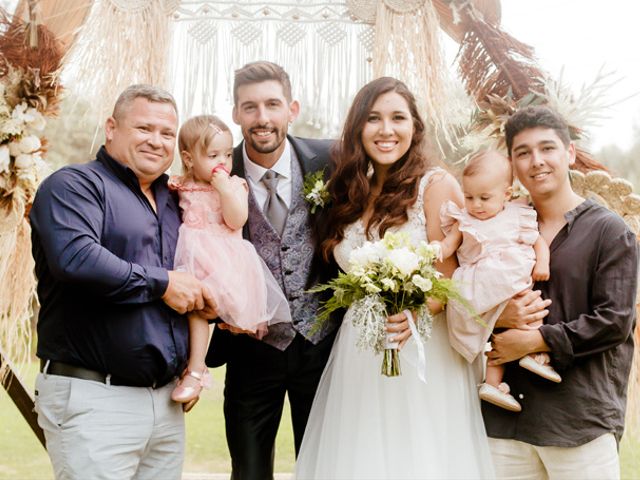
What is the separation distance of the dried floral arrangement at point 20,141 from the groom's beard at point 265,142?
106 cm

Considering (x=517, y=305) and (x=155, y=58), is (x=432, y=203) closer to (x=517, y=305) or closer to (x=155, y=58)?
(x=517, y=305)

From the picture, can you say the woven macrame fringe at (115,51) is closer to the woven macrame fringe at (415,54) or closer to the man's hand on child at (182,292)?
the woven macrame fringe at (415,54)

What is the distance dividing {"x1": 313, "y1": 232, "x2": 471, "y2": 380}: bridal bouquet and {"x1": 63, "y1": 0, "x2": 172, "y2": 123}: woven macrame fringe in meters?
1.63

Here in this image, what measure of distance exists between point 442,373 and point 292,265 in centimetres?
79

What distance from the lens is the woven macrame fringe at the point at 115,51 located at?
3627 millimetres

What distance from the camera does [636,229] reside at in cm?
329

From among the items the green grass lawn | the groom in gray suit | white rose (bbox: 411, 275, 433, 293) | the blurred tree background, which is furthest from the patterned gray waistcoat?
the blurred tree background

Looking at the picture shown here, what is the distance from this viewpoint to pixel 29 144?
3.49m

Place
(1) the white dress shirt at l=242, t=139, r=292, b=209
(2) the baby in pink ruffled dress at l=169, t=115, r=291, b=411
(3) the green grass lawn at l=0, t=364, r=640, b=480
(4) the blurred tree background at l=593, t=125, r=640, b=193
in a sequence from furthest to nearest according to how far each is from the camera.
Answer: (4) the blurred tree background at l=593, t=125, r=640, b=193, (3) the green grass lawn at l=0, t=364, r=640, b=480, (1) the white dress shirt at l=242, t=139, r=292, b=209, (2) the baby in pink ruffled dress at l=169, t=115, r=291, b=411

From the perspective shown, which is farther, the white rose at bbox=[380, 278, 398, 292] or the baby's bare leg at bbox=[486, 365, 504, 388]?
the baby's bare leg at bbox=[486, 365, 504, 388]

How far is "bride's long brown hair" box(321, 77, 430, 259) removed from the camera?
10.1 ft

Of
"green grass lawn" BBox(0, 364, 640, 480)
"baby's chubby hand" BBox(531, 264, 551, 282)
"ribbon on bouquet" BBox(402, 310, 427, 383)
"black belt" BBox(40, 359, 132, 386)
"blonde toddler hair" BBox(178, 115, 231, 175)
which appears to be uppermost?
"blonde toddler hair" BBox(178, 115, 231, 175)

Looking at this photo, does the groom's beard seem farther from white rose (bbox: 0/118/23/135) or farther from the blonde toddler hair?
white rose (bbox: 0/118/23/135)

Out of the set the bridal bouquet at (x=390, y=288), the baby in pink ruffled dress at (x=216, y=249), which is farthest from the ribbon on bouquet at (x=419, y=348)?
the baby in pink ruffled dress at (x=216, y=249)
